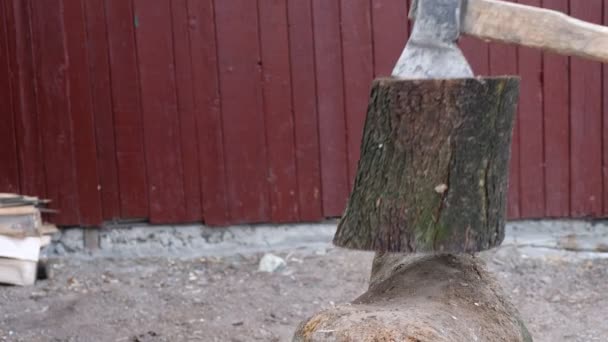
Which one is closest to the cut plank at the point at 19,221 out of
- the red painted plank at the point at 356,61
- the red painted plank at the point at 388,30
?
the red painted plank at the point at 356,61

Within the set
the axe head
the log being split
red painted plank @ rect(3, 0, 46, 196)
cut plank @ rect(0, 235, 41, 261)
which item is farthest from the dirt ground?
the axe head

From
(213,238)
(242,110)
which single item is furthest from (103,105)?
(213,238)

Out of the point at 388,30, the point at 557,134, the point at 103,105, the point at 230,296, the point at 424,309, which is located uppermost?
the point at 388,30

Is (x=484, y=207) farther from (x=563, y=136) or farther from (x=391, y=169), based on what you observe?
(x=563, y=136)

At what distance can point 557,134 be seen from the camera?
5684 millimetres

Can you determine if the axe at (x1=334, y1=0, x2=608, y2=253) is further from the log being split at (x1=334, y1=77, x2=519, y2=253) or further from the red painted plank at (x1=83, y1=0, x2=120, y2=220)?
the red painted plank at (x1=83, y1=0, x2=120, y2=220)

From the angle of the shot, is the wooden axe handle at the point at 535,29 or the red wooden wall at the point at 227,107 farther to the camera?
the red wooden wall at the point at 227,107

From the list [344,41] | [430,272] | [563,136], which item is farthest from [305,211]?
[430,272]

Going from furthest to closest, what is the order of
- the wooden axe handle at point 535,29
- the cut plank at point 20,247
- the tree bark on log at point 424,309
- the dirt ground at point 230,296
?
1. the cut plank at point 20,247
2. the dirt ground at point 230,296
3. the wooden axe handle at point 535,29
4. the tree bark on log at point 424,309

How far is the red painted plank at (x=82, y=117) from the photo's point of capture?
220 inches

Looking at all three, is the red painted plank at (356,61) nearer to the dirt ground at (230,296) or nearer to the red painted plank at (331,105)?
the red painted plank at (331,105)

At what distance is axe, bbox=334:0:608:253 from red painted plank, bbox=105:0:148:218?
131 inches

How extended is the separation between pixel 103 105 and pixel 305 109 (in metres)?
1.36

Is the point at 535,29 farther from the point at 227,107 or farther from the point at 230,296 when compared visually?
the point at 227,107
